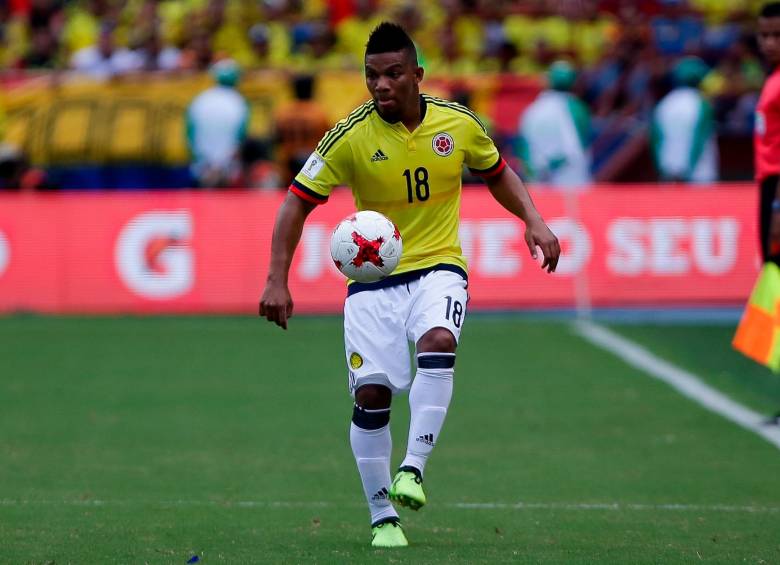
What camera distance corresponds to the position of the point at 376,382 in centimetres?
683

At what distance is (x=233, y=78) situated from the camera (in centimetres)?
2017

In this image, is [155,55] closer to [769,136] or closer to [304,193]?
[769,136]

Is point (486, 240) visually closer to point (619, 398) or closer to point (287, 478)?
point (619, 398)

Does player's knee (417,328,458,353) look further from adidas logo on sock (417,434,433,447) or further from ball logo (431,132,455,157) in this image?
ball logo (431,132,455,157)

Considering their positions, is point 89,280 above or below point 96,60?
below

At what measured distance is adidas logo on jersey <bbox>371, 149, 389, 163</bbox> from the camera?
6930mm

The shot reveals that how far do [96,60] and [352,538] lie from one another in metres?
16.9

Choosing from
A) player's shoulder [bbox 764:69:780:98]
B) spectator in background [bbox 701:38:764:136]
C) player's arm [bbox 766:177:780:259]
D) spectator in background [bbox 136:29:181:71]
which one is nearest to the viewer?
player's arm [bbox 766:177:780:259]

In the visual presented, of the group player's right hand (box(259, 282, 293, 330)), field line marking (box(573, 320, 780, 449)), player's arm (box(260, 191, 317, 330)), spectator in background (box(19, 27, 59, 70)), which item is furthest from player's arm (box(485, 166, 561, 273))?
spectator in background (box(19, 27, 59, 70))

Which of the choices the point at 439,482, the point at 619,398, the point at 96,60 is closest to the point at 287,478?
the point at 439,482

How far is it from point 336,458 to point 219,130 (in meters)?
11.2

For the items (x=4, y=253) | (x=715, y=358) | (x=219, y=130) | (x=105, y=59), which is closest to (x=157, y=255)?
(x=4, y=253)

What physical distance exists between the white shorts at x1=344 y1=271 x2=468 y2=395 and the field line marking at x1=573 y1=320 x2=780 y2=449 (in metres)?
3.78

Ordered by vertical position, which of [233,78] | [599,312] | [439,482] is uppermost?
[233,78]
